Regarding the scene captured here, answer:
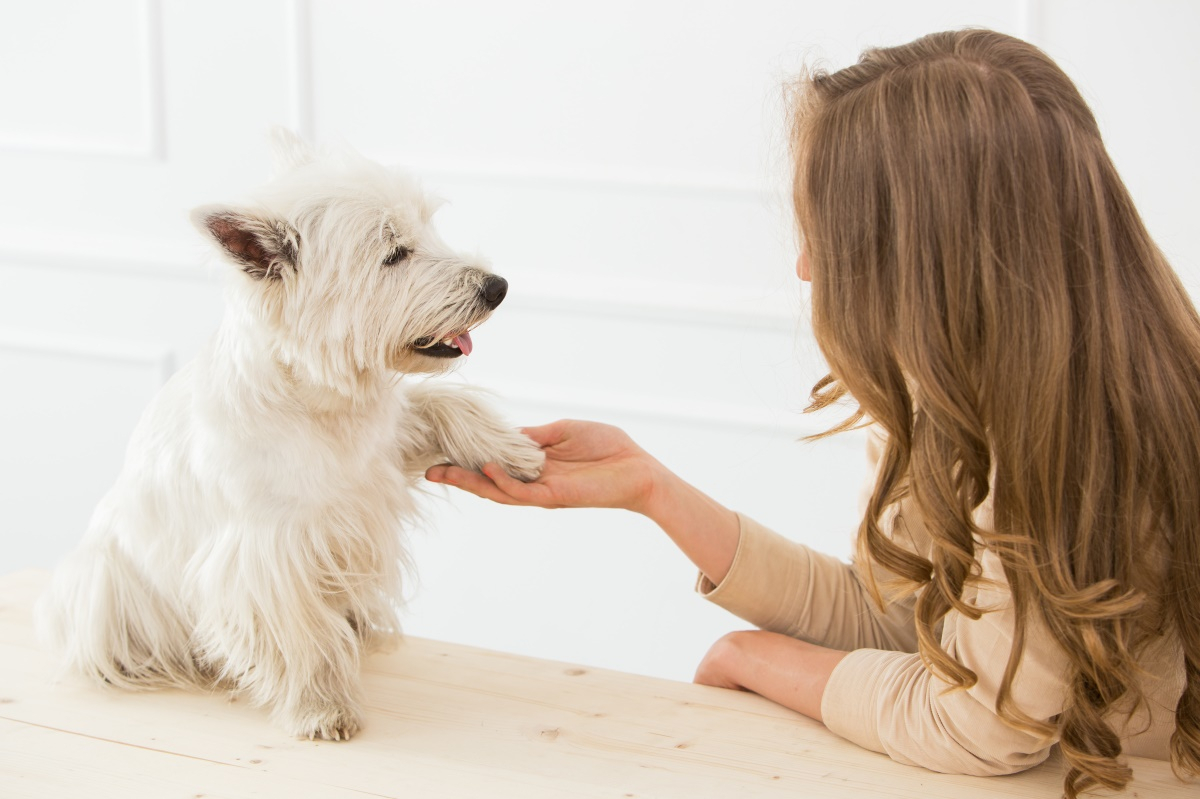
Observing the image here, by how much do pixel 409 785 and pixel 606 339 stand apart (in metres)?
1.40

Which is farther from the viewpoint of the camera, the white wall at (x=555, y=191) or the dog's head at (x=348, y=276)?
the white wall at (x=555, y=191)

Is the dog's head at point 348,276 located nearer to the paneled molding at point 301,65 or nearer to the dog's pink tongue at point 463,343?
the dog's pink tongue at point 463,343

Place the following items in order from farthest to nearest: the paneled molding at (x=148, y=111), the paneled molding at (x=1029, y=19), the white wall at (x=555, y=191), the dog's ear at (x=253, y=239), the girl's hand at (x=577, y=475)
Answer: the paneled molding at (x=148, y=111) < the white wall at (x=555, y=191) < the paneled molding at (x=1029, y=19) < the girl's hand at (x=577, y=475) < the dog's ear at (x=253, y=239)

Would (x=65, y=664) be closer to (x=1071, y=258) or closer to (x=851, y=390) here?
(x=851, y=390)

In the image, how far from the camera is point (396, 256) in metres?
1.36

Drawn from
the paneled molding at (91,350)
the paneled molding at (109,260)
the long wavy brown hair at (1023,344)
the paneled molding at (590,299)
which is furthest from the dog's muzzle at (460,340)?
the paneled molding at (91,350)

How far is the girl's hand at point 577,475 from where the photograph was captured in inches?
58.5

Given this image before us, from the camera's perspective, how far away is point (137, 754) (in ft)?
4.38

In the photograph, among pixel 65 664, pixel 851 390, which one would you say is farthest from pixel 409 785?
pixel 851 390

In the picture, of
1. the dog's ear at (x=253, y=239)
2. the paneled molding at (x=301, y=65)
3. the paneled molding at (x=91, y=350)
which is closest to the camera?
the dog's ear at (x=253, y=239)

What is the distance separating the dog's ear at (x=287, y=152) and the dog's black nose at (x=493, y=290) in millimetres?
286

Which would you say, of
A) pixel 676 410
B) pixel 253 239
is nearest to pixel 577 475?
pixel 253 239

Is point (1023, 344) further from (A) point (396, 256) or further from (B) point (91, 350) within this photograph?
(B) point (91, 350)

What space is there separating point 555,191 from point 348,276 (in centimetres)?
121
